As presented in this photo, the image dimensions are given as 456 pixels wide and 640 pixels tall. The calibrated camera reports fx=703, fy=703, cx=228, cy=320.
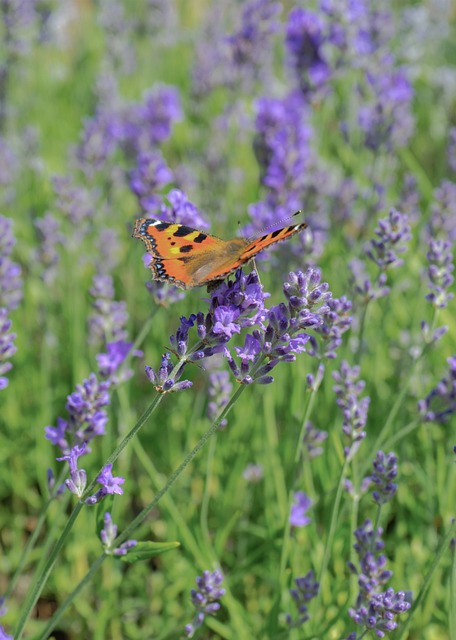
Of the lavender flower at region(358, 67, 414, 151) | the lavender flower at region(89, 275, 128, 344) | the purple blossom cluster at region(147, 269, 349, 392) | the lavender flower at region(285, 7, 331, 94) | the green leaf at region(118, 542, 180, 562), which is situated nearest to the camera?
the purple blossom cluster at region(147, 269, 349, 392)

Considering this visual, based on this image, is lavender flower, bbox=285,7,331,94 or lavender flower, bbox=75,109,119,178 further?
lavender flower, bbox=285,7,331,94

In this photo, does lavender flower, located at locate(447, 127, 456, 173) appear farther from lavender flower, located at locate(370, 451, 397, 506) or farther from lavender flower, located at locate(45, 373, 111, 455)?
lavender flower, located at locate(45, 373, 111, 455)

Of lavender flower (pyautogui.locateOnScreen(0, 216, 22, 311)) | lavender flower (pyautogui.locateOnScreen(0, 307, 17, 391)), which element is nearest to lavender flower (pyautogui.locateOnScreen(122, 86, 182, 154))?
lavender flower (pyautogui.locateOnScreen(0, 216, 22, 311))

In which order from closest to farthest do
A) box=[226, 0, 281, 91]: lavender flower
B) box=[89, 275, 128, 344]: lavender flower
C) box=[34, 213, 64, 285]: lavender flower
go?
box=[89, 275, 128, 344]: lavender flower, box=[34, 213, 64, 285]: lavender flower, box=[226, 0, 281, 91]: lavender flower

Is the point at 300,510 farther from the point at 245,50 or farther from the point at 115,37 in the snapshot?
the point at 115,37

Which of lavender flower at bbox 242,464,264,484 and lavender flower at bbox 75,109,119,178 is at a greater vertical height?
lavender flower at bbox 75,109,119,178

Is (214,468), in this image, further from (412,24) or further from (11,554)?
(412,24)

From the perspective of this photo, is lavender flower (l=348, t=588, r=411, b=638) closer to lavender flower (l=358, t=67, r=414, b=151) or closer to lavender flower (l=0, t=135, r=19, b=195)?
lavender flower (l=358, t=67, r=414, b=151)

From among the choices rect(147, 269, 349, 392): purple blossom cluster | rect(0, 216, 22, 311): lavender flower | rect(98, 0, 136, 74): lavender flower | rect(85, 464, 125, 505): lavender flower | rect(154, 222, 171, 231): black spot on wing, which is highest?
rect(98, 0, 136, 74): lavender flower
